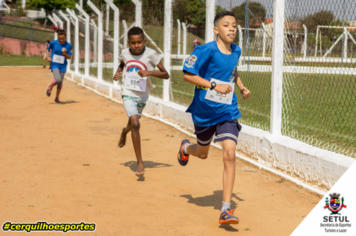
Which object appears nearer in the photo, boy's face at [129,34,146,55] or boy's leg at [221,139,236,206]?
boy's leg at [221,139,236,206]

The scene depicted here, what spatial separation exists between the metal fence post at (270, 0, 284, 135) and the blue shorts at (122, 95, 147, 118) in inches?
68.2

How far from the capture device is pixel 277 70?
20.1 ft

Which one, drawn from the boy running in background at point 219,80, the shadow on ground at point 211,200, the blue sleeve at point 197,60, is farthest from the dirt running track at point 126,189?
the blue sleeve at point 197,60

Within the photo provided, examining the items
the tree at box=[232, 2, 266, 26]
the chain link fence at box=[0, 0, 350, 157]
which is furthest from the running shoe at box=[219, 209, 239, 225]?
the tree at box=[232, 2, 266, 26]

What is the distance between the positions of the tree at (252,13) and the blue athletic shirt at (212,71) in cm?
265

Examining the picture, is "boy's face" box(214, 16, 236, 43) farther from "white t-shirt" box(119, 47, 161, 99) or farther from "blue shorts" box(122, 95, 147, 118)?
"blue shorts" box(122, 95, 147, 118)

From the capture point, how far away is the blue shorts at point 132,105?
19.8 feet

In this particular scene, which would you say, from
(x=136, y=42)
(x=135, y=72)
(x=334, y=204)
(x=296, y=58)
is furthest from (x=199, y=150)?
(x=296, y=58)

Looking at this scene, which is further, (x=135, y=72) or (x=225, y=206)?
(x=135, y=72)

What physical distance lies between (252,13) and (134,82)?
7.99ft

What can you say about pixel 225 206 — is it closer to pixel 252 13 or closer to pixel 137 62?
pixel 137 62

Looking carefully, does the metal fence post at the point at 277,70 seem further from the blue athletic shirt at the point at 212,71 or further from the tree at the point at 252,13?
the blue athletic shirt at the point at 212,71

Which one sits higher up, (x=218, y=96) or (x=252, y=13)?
(x=252, y=13)

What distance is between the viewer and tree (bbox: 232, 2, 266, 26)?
22.7 feet
